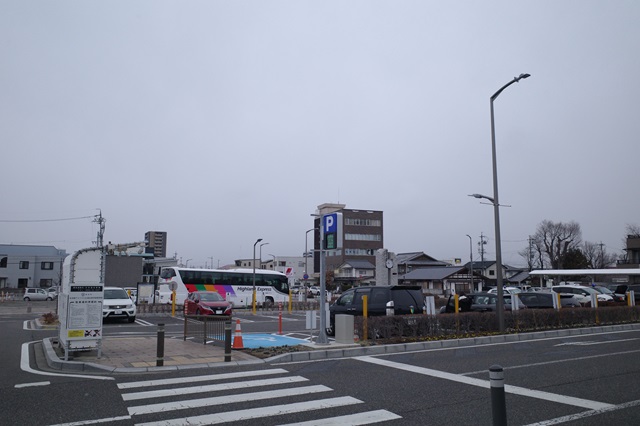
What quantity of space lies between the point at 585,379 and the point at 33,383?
10.1 m

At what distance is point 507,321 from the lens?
1709 cm

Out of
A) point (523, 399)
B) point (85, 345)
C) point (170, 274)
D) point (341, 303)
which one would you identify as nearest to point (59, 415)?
point (85, 345)

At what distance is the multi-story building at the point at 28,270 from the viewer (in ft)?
258

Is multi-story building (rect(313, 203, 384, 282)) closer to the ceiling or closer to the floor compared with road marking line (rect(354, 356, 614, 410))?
closer to the ceiling

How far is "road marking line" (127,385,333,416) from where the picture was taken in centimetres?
691

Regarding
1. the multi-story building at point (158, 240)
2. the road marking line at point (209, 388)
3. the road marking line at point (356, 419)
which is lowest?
the road marking line at point (209, 388)

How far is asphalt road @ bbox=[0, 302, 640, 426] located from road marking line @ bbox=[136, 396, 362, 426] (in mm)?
14

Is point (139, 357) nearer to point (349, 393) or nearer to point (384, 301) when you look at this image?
point (349, 393)

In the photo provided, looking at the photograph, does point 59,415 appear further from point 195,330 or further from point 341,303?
point 341,303

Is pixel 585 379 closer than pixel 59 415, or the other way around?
pixel 59 415

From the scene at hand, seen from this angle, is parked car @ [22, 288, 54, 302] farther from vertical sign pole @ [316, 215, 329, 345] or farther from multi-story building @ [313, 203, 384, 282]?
vertical sign pole @ [316, 215, 329, 345]

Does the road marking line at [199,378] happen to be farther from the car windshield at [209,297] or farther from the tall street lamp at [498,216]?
the car windshield at [209,297]

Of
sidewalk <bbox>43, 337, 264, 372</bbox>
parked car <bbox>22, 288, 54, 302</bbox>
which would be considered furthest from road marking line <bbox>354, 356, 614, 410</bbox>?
parked car <bbox>22, 288, 54, 302</bbox>

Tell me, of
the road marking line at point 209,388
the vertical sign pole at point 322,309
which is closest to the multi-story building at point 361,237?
the vertical sign pole at point 322,309
